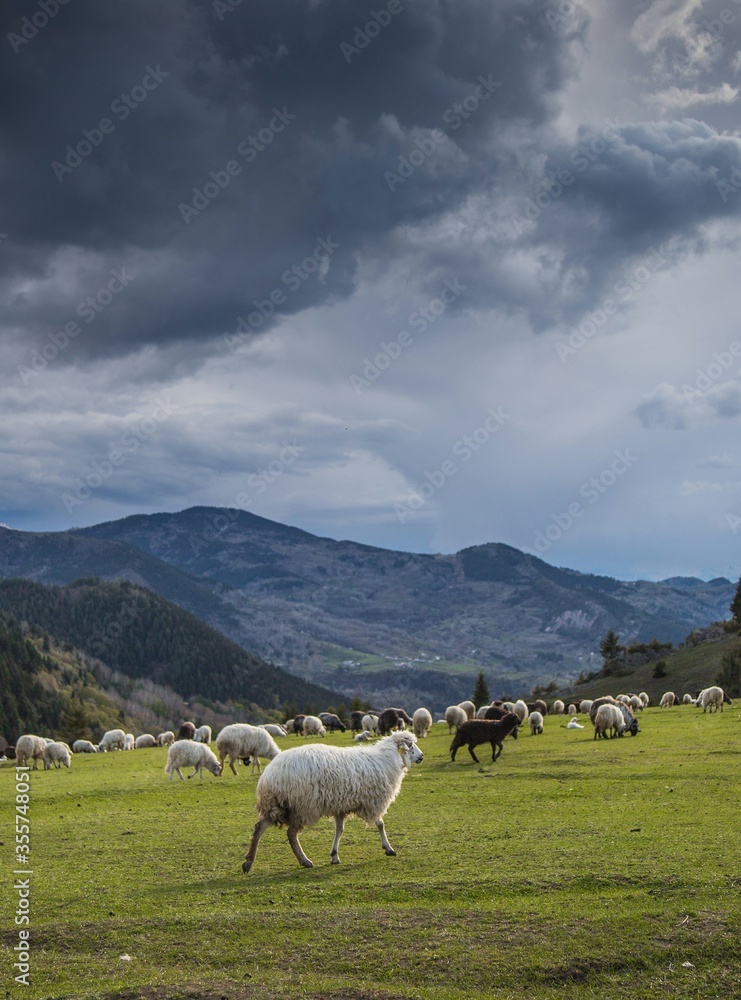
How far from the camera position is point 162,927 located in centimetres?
1197

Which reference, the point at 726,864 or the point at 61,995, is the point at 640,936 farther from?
the point at 61,995

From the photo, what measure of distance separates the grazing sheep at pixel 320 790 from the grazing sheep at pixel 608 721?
2711cm

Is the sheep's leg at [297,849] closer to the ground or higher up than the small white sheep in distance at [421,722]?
higher up

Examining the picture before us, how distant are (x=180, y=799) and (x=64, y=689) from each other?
177m

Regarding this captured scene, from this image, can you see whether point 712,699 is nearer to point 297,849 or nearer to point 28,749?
point 297,849

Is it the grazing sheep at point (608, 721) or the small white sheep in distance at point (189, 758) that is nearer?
the small white sheep in distance at point (189, 758)

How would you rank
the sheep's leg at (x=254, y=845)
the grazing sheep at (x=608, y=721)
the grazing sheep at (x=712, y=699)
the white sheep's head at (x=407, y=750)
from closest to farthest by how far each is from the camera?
the sheep's leg at (x=254, y=845), the white sheep's head at (x=407, y=750), the grazing sheep at (x=608, y=721), the grazing sheep at (x=712, y=699)

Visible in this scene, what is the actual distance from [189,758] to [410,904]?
22.7 metres

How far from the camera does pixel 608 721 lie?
4031 cm

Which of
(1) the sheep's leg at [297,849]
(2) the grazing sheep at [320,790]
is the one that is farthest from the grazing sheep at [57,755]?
(1) the sheep's leg at [297,849]

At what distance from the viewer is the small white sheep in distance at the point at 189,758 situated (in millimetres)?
33031

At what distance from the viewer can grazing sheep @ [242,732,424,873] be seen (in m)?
15.3

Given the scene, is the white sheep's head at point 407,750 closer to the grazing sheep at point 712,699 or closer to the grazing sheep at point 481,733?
the grazing sheep at point 481,733

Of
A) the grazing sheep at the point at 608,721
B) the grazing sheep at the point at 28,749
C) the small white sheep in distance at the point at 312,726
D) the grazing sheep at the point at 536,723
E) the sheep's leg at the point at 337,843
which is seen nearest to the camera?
the sheep's leg at the point at 337,843
